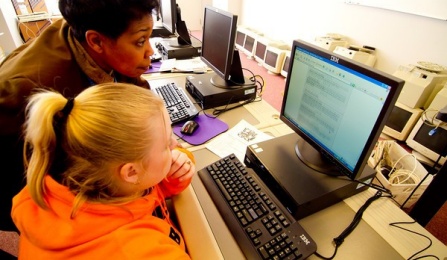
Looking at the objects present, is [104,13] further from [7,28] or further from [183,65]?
[7,28]

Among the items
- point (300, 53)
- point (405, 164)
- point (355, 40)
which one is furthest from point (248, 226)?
point (355, 40)

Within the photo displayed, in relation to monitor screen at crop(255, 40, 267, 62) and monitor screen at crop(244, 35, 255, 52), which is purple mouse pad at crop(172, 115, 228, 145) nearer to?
monitor screen at crop(255, 40, 267, 62)

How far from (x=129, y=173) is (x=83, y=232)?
5.9 inches

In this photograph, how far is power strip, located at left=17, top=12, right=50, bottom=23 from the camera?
11.2 ft

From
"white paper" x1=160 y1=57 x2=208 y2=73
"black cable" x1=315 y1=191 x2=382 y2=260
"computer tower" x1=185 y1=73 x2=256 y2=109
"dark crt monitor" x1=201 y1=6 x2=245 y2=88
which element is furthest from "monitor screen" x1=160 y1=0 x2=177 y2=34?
"black cable" x1=315 y1=191 x2=382 y2=260

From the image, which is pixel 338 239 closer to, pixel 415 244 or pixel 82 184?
pixel 415 244

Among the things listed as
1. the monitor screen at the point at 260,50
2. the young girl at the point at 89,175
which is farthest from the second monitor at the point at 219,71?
the monitor screen at the point at 260,50

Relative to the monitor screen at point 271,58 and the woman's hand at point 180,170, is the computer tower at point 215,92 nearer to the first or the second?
the woman's hand at point 180,170

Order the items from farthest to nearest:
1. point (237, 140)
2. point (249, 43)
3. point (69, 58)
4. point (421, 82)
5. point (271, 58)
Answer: point (249, 43) → point (271, 58) → point (421, 82) → point (237, 140) → point (69, 58)

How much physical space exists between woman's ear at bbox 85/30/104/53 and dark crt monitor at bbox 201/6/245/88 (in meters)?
0.56

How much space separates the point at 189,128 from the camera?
1.11 meters

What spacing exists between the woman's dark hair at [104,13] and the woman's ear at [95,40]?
0.05 ft

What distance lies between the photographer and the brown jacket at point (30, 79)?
740mm

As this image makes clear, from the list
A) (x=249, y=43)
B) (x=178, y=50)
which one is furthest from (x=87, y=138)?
(x=249, y=43)
